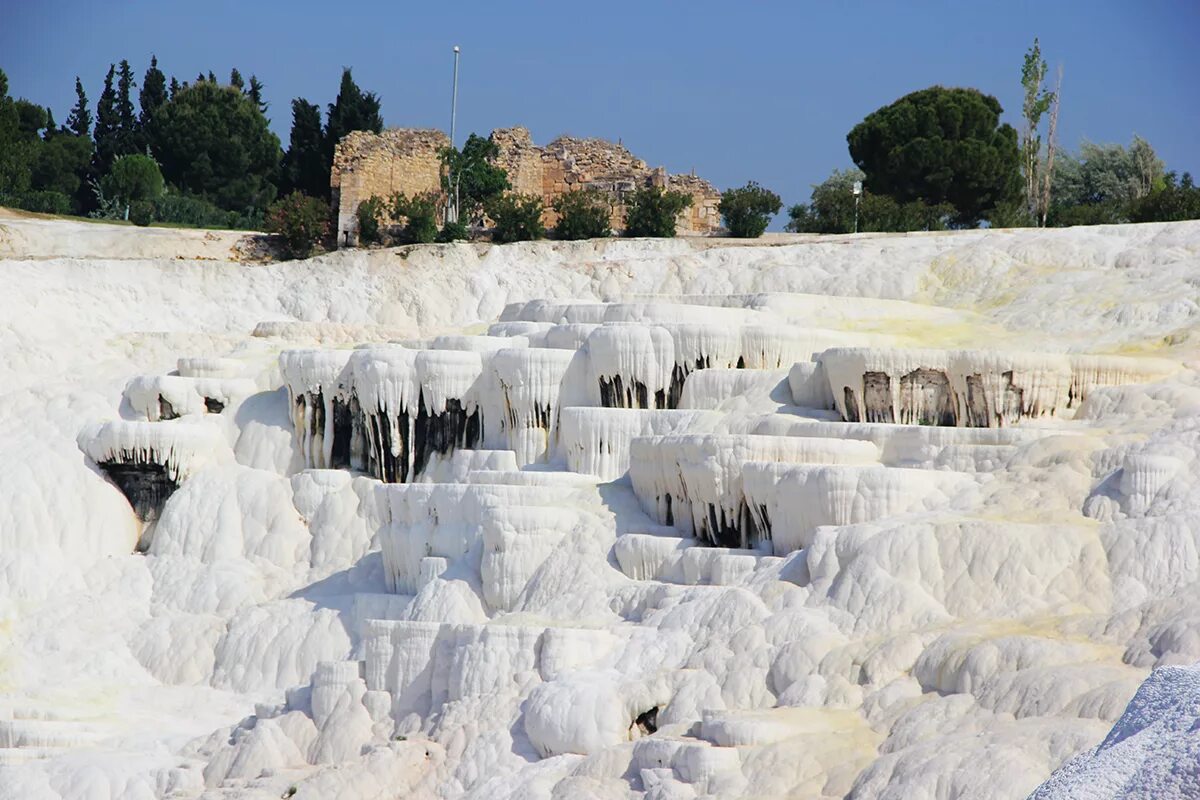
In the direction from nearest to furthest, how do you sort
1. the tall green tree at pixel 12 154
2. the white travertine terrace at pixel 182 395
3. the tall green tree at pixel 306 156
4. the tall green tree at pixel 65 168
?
the white travertine terrace at pixel 182 395
the tall green tree at pixel 12 154
the tall green tree at pixel 306 156
the tall green tree at pixel 65 168

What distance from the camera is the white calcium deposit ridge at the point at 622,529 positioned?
16344 millimetres

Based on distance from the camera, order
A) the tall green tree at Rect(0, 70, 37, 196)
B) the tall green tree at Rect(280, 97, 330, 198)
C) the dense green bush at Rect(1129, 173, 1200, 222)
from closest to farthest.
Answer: the dense green bush at Rect(1129, 173, 1200, 222) → the tall green tree at Rect(0, 70, 37, 196) → the tall green tree at Rect(280, 97, 330, 198)

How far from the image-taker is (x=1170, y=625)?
15.6 meters

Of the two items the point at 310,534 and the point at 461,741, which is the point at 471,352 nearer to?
the point at 310,534

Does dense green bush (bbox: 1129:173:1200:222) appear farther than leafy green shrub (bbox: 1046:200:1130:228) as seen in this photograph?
No

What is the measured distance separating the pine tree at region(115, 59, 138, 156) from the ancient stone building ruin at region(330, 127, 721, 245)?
22.9m

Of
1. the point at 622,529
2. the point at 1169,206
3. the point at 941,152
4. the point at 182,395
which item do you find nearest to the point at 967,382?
the point at 622,529

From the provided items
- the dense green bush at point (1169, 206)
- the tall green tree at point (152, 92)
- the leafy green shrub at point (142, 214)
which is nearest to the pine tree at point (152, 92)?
the tall green tree at point (152, 92)

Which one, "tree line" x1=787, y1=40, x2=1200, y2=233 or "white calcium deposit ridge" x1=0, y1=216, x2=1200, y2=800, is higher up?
"tree line" x1=787, y1=40, x2=1200, y2=233

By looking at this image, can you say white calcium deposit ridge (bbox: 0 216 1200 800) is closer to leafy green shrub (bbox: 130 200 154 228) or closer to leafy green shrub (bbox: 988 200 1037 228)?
leafy green shrub (bbox: 988 200 1037 228)

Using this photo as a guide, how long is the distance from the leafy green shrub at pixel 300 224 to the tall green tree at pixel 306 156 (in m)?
11.9

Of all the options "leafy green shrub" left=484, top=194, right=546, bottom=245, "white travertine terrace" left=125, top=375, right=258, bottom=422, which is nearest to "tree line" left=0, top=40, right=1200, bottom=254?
"leafy green shrub" left=484, top=194, right=546, bottom=245

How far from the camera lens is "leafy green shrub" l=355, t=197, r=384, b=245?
37.3 meters

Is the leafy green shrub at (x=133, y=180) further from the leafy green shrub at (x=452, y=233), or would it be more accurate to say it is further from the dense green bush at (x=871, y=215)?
the dense green bush at (x=871, y=215)
